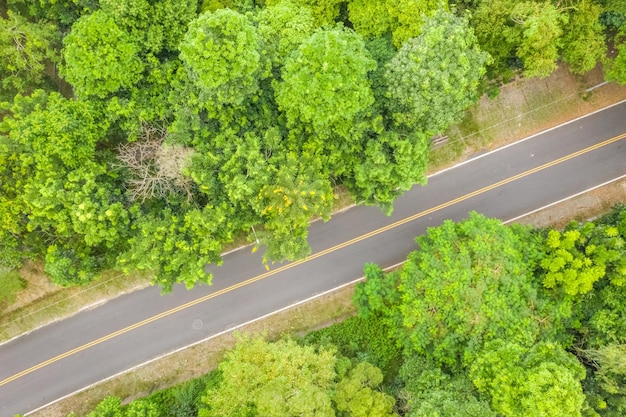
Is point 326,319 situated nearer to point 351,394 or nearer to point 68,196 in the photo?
point 351,394

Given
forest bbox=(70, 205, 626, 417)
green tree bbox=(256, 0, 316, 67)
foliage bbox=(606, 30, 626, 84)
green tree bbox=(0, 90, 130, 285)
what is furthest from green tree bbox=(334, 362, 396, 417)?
foliage bbox=(606, 30, 626, 84)

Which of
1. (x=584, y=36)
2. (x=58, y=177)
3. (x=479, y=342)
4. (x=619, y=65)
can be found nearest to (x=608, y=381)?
(x=479, y=342)

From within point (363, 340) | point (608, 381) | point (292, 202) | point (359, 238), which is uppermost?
point (292, 202)

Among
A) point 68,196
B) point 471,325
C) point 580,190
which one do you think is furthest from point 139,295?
point 580,190

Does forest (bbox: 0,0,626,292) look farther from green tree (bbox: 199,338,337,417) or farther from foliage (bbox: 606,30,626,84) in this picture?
green tree (bbox: 199,338,337,417)

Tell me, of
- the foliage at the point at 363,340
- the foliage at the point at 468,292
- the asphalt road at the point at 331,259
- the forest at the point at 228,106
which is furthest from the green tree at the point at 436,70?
the foliage at the point at 363,340

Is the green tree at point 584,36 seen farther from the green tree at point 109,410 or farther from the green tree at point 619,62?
the green tree at point 109,410

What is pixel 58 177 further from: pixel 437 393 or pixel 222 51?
pixel 437 393
